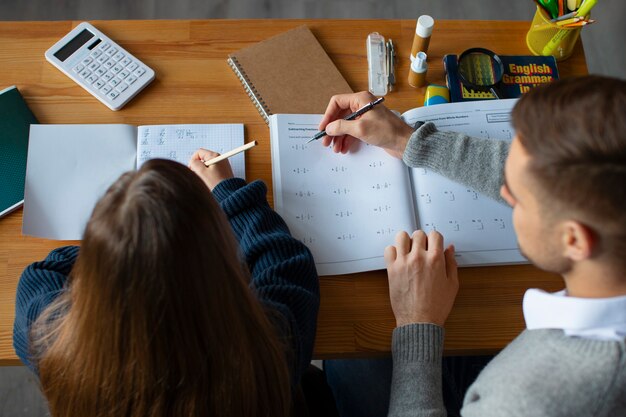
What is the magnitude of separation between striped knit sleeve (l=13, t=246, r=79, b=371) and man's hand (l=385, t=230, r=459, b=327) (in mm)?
478

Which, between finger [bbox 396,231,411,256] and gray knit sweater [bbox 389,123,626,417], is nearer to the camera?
gray knit sweater [bbox 389,123,626,417]

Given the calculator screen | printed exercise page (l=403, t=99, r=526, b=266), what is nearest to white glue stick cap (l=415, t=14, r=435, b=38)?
printed exercise page (l=403, t=99, r=526, b=266)

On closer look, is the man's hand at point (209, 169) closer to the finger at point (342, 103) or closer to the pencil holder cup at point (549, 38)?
the finger at point (342, 103)

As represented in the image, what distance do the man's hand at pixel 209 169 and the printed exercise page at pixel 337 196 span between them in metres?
0.08

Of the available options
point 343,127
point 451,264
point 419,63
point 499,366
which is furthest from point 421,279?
point 419,63

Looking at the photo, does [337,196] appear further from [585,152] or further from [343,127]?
[585,152]

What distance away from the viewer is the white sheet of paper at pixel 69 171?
848 millimetres

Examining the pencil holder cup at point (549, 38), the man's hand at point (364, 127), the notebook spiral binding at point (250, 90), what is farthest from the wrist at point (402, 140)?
the pencil holder cup at point (549, 38)

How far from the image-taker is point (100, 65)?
97cm

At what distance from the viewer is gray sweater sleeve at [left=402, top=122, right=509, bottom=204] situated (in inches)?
34.1

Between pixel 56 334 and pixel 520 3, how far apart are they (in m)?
1.87

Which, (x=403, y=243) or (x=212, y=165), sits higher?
(x=212, y=165)

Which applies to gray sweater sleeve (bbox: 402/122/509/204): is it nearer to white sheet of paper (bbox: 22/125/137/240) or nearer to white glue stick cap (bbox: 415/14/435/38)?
white glue stick cap (bbox: 415/14/435/38)

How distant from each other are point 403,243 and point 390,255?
1.1 inches
